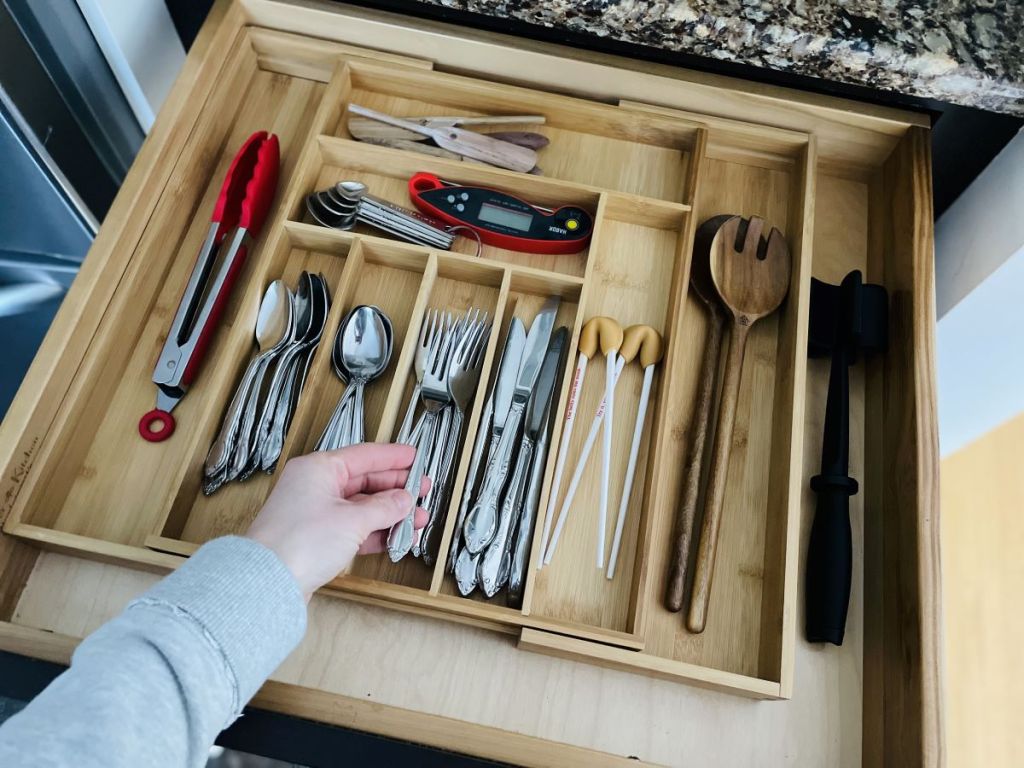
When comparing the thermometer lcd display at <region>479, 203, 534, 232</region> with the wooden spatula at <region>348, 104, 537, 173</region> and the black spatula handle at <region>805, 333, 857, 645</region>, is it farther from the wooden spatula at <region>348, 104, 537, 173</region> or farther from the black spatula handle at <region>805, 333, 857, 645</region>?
the black spatula handle at <region>805, 333, 857, 645</region>

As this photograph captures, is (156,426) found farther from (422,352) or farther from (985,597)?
(985,597)

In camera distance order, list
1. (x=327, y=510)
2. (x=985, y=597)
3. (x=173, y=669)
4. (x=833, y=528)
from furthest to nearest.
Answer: (x=985, y=597) → (x=833, y=528) → (x=327, y=510) → (x=173, y=669)

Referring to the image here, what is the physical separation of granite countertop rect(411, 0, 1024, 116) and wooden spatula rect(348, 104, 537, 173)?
17 centimetres

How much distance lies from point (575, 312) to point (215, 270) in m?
0.45

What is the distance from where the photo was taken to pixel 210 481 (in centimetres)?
81

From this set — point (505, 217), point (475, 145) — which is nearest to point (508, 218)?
point (505, 217)

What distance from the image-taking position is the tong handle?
36.2 inches

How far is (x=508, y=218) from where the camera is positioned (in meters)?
0.94

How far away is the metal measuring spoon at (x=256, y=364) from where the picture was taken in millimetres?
807

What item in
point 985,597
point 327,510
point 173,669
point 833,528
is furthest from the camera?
point 985,597

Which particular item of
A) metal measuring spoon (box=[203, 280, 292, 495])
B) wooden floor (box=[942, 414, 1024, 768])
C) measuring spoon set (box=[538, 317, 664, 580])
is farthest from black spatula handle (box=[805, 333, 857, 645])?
wooden floor (box=[942, 414, 1024, 768])

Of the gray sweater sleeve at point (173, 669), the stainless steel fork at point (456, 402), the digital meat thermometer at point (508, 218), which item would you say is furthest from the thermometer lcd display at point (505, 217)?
the gray sweater sleeve at point (173, 669)

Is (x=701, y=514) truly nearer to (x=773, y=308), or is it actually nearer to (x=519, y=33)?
(x=773, y=308)

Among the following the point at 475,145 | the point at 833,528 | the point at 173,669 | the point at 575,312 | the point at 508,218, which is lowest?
the point at 173,669
